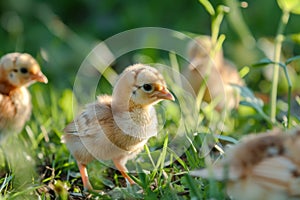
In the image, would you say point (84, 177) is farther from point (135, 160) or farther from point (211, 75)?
point (211, 75)

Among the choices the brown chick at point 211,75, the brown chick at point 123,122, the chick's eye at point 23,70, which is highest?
the chick's eye at point 23,70

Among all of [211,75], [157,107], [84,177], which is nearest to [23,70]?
[157,107]

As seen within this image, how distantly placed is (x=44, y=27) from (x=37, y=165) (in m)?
2.87

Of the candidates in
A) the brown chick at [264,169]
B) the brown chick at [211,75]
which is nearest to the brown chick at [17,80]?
the brown chick at [211,75]

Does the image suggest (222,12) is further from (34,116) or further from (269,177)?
(269,177)

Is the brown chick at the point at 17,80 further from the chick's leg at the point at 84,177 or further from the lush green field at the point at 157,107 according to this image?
the chick's leg at the point at 84,177

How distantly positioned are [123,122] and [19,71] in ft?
2.79

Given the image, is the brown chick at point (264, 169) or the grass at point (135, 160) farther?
the grass at point (135, 160)

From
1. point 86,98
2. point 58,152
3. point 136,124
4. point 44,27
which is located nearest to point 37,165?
point 58,152

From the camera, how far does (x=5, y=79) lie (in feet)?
10.5

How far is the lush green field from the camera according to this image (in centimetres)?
245

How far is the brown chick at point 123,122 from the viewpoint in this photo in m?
2.51

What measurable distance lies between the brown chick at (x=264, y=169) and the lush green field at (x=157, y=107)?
0.30ft

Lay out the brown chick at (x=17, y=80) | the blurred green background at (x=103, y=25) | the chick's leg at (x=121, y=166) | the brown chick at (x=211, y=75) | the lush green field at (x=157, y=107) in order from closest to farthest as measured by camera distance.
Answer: the lush green field at (x=157, y=107)
the chick's leg at (x=121, y=166)
the brown chick at (x=17, y=80)
the brown chick at (x=211, y=75)
the blurred green background at (x=103, y=25)
